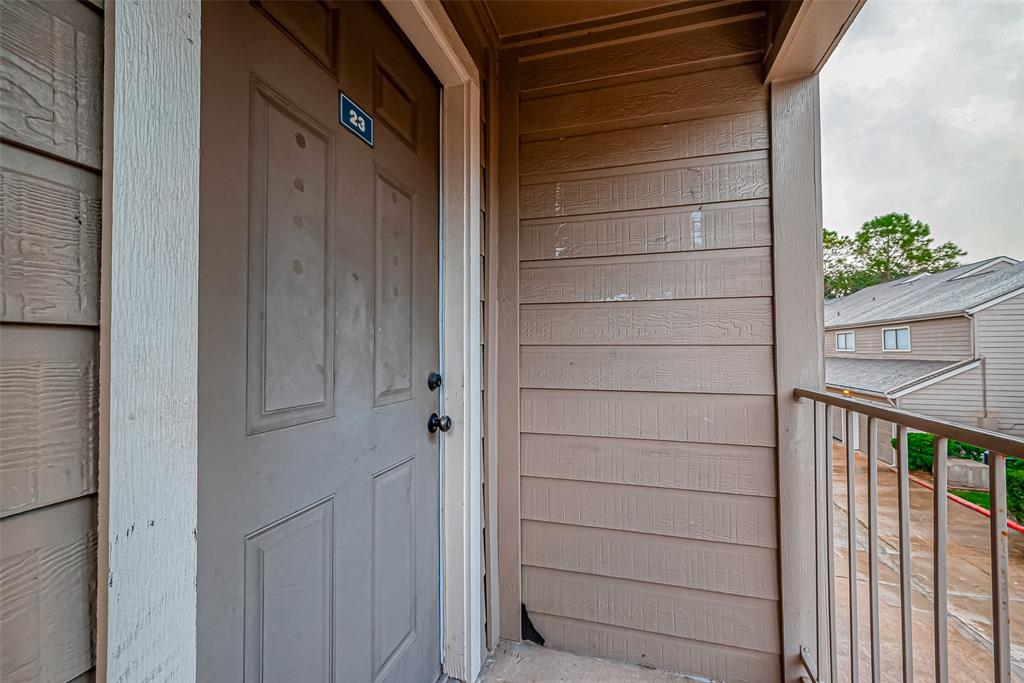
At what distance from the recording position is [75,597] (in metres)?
0.42

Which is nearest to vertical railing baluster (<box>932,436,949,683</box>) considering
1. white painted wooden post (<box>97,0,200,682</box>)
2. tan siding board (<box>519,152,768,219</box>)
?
tan siding board (<box>519,152,768,219</box>)

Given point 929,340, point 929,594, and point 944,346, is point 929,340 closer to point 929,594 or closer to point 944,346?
point 944,346

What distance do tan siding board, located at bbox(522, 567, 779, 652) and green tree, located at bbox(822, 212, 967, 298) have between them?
1.15 m

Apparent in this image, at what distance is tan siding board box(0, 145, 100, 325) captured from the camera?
38cm

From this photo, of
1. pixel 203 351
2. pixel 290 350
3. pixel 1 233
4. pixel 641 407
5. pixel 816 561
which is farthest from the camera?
pixel 641 407

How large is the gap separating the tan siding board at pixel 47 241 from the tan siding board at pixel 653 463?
1.45m

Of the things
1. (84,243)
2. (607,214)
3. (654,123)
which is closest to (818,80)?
(654,123)

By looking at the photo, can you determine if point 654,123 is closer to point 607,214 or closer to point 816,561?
point 607,214

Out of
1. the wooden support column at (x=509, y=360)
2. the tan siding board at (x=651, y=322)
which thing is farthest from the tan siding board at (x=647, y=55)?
the tan siding board at (x=651, y=322)

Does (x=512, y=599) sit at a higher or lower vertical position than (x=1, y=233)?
lower

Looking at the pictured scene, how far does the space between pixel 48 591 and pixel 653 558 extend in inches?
64.9

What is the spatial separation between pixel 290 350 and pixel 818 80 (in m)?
1.86

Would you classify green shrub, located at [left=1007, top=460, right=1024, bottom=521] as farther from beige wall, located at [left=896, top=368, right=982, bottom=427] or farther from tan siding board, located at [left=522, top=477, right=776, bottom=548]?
tan siding board, located at [left=522, top=477, right=776, bottom=548]

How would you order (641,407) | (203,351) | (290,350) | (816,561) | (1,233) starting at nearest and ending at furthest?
(1,233) → (203,351) → (290,350) → (816,561) → (641,407)
